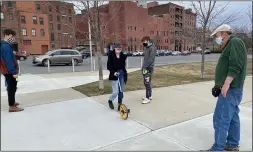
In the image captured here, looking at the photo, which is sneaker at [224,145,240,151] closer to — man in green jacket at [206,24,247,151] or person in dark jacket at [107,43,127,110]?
man in green jacket at [206,24,247,151]

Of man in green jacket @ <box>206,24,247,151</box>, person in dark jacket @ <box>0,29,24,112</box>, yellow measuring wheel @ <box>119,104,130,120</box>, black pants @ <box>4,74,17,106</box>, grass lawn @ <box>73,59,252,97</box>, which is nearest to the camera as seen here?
man in green jacket @ <box>206,24,247,151</box>

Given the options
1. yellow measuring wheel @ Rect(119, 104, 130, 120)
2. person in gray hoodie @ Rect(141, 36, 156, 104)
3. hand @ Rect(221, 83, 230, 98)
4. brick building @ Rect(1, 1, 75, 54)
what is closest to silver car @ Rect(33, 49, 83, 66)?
person in gray hoodie @ Rect(141, 36, 156, 104)

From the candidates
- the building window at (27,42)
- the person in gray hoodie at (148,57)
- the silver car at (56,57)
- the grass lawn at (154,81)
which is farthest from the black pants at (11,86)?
the building window at (27,42)

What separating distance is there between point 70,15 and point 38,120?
4.26 meters

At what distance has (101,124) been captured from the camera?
4137 mm

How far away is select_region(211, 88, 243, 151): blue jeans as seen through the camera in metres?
2.83

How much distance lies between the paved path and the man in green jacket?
17.7 inches

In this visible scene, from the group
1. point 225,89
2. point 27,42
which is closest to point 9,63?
point 225,89

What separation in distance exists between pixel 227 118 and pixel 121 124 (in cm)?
196

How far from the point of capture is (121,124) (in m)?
4.13

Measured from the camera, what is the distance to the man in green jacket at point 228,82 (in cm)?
266

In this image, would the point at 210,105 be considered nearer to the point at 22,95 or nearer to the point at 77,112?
the point at 77,112

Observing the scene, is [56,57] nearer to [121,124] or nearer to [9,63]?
[9,63]

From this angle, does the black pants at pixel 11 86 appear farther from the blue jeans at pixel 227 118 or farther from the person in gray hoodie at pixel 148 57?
the blue jeans at pixel 227 118
